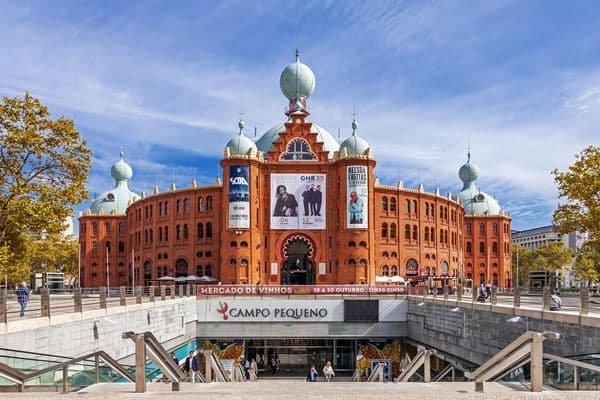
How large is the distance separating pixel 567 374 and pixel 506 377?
4.03 feet

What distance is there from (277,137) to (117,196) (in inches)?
1269

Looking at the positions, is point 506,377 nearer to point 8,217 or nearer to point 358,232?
point 8,217

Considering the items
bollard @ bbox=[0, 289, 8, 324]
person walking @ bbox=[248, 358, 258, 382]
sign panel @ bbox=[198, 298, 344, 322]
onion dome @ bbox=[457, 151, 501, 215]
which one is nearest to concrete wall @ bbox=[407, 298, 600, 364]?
sign panel @ bbox=[198, 298, 344, 322]

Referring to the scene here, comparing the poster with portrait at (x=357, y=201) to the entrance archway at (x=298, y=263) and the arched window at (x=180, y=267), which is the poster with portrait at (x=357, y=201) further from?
the arched window at (x=180, y=267)

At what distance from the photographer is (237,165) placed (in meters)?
64.0

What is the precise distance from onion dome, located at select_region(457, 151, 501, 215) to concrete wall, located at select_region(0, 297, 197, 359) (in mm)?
64403

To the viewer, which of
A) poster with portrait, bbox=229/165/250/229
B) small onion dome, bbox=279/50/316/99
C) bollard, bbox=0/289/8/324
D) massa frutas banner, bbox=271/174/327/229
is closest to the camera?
bollard, bbox=0/289/8/324

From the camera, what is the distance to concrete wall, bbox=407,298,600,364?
20.4 metres

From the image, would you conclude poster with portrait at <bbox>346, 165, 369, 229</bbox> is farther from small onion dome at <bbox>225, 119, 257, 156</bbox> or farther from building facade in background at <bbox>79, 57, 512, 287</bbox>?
small onion dome at <bbox>225, 119, 257, 156</bbox>

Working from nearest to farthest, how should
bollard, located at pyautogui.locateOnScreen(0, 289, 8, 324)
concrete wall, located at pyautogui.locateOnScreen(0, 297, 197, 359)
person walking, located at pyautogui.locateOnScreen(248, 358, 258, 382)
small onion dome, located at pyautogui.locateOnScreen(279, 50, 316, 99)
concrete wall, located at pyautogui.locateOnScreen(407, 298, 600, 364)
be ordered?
1. bollard, located at pyautogui.locateOnScreen(0, 289, 8, 324)
2. concrete wall, located at pyautogui.locateOnScreen(0, 297, 197, 359)
3. concrete wall, located at pyautogui.locateOnScreen(407, 298, 600, 364)
4. person walking, located at pyautogui.locateOnScreen(248, 358, 258, 382)
5. small onion dome, located at pyautogui.locateOnScreen(279, 50, 316, 99)

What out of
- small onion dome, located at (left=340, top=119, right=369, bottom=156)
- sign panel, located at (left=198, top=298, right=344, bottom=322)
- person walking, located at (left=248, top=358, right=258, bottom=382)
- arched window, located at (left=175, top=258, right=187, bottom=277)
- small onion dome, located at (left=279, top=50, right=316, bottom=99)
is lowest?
person walking, located at (left=248, top=358, right=258, bottom=382)

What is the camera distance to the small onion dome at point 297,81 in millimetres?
76938

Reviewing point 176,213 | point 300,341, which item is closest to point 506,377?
point 300,341

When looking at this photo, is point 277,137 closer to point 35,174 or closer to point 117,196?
point 117,196
